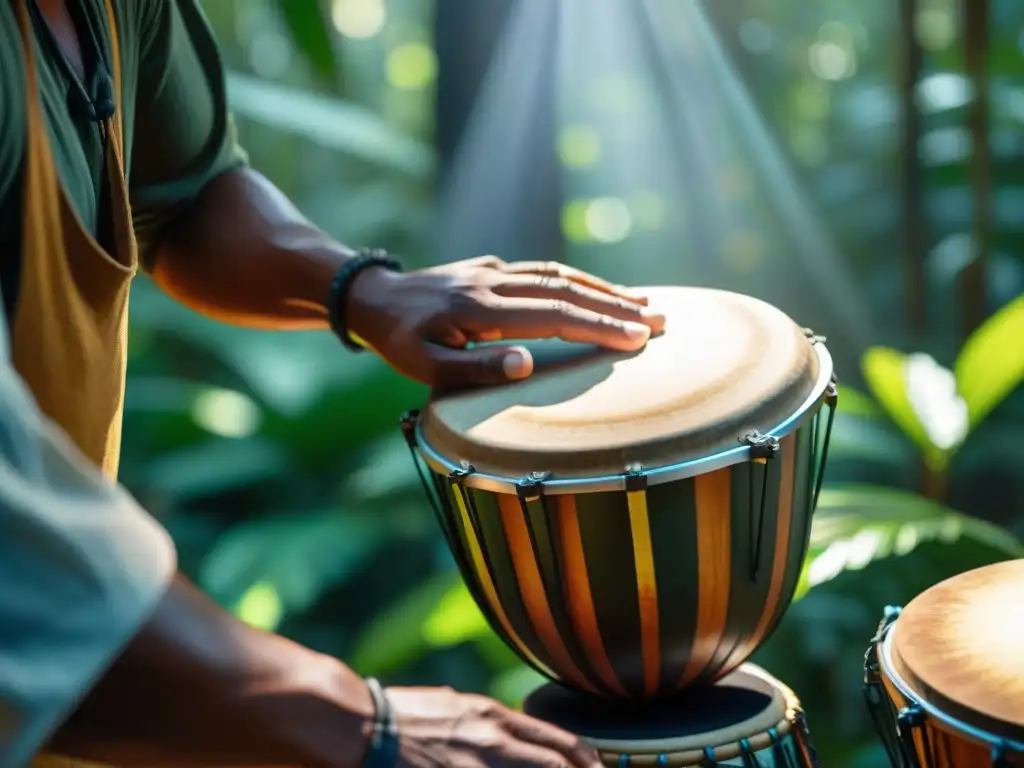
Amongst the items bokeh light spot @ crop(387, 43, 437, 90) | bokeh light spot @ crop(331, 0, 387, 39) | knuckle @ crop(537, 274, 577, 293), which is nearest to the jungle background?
knuckle @ crop(537, 274, 577, 293)

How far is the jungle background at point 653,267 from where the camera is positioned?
3.12 meters

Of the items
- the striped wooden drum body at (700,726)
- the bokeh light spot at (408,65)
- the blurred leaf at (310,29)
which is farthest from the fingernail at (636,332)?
the bokeh light spot at (408,65)

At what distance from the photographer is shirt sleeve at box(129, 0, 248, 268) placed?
1590mm

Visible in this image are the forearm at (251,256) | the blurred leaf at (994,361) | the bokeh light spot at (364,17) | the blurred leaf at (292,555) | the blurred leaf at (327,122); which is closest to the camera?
the forearm at (251,256)

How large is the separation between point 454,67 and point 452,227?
470 mm

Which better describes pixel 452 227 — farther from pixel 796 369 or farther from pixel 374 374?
pixel 796 369

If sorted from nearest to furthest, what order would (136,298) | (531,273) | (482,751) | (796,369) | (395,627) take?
(482,751), (796,369), (531,273), (395,627), (136,298)

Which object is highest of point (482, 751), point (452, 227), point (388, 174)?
point (482, 751)

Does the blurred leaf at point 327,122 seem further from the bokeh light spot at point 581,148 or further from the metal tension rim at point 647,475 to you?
the metal tension rim at point 647,475

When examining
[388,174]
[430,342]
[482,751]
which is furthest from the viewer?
[388,174]

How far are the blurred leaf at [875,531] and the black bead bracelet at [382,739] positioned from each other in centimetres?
134

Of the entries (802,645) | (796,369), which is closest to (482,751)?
(796,369)

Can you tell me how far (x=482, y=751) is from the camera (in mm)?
1073

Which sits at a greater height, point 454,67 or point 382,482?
point 454,67
